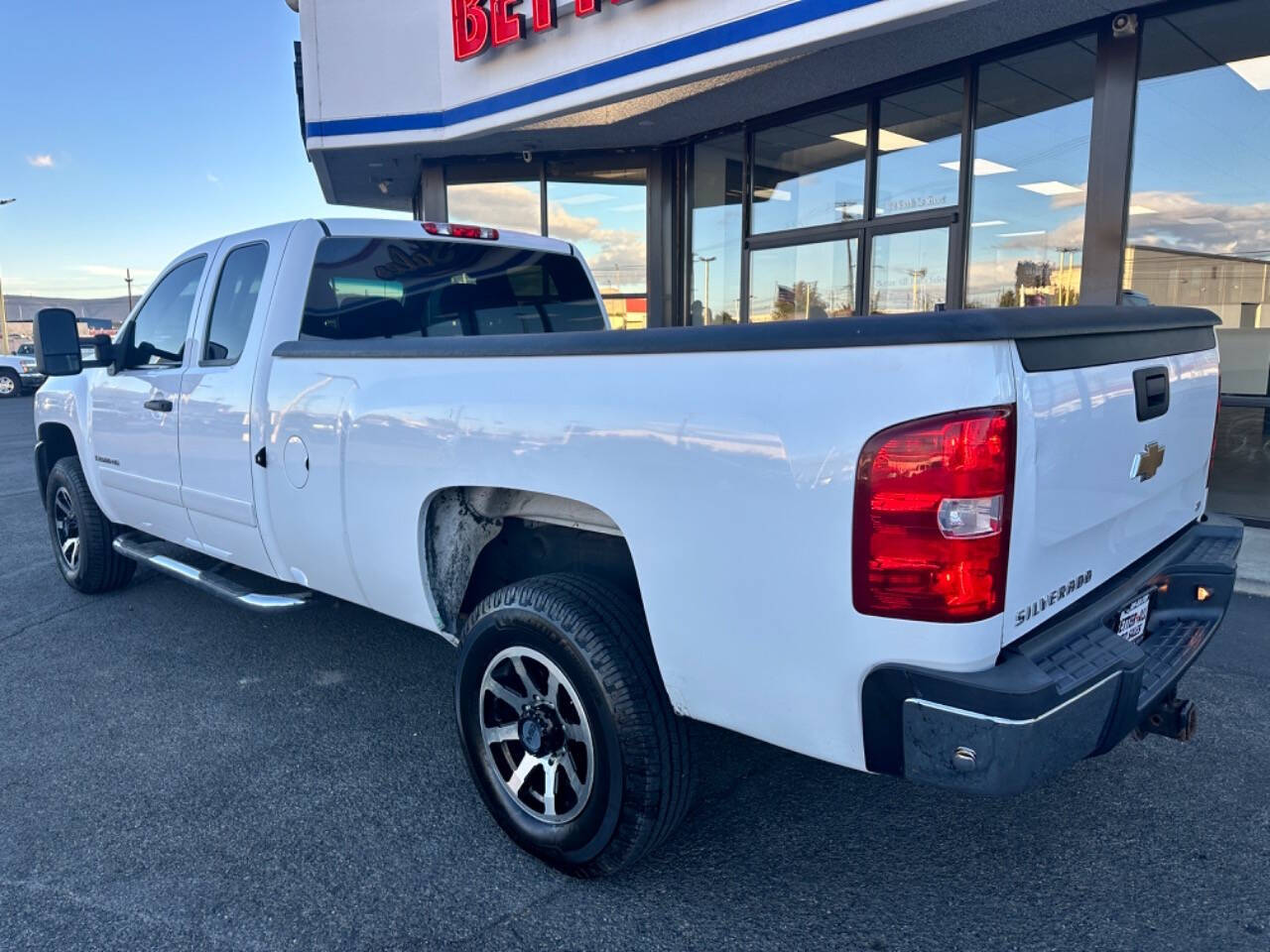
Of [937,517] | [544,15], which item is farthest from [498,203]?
[937,517]

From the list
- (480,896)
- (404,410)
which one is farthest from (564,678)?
(404,410)

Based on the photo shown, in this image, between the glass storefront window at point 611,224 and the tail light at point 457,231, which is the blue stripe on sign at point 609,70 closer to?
the glass storefront window at point 611,224

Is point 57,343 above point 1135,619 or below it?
above

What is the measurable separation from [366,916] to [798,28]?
22.6ft

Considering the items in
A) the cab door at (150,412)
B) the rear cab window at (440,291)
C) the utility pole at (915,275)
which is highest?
the utility pole at (915,275)

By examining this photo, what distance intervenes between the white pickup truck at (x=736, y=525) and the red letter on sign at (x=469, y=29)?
6.94 metres

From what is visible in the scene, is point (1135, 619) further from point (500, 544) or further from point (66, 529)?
point (66, 529)

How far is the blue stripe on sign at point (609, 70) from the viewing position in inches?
276

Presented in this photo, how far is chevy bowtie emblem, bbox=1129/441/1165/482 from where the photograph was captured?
2.41m

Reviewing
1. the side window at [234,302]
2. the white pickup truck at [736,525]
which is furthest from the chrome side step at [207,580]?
the side window at [234,302]

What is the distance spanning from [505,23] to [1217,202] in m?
7.00

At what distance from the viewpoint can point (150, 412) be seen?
14.3ft

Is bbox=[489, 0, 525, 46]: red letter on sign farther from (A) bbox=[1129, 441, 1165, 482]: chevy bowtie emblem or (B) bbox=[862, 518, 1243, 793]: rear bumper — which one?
(B) bbox=[862, 518, 1243, 793]: rear bumper

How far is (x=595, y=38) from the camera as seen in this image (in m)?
8.76
